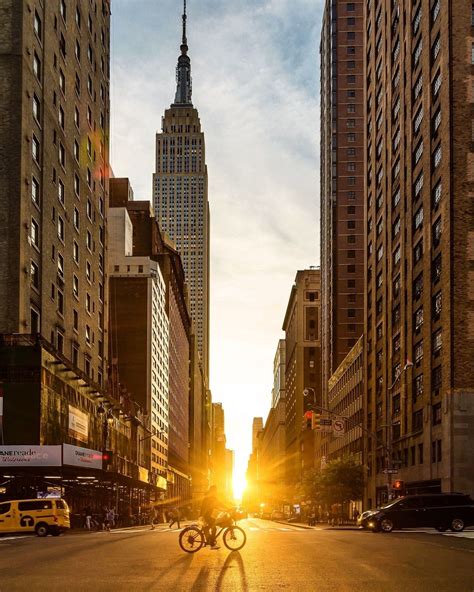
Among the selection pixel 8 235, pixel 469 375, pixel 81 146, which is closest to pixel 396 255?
pixel 469 375

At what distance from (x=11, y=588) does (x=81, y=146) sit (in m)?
63.2

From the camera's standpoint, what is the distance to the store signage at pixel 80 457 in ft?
179

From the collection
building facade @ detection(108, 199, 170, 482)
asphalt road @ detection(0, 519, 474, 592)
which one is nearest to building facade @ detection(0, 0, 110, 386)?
asphalt road @ detection(0, 519, 474, 592)

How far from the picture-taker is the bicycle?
2234cm

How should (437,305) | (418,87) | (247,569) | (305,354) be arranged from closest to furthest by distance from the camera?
(247,569) → (437,305) → (418,87) → (305,354)

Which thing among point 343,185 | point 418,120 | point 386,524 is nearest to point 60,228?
point 418,120

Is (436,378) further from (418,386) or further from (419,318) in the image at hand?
(419,318)

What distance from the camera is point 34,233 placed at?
194 feet

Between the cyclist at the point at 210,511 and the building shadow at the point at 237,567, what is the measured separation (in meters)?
0.69

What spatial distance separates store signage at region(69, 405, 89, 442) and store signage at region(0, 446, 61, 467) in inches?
358

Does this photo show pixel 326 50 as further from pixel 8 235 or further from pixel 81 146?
pixel 8 235

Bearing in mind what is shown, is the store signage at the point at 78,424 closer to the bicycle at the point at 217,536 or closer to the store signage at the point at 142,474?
the store signage at the point at 142,474

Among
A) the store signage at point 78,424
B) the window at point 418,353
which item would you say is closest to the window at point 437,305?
the window at point 418,353

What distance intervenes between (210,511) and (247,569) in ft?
15.7
